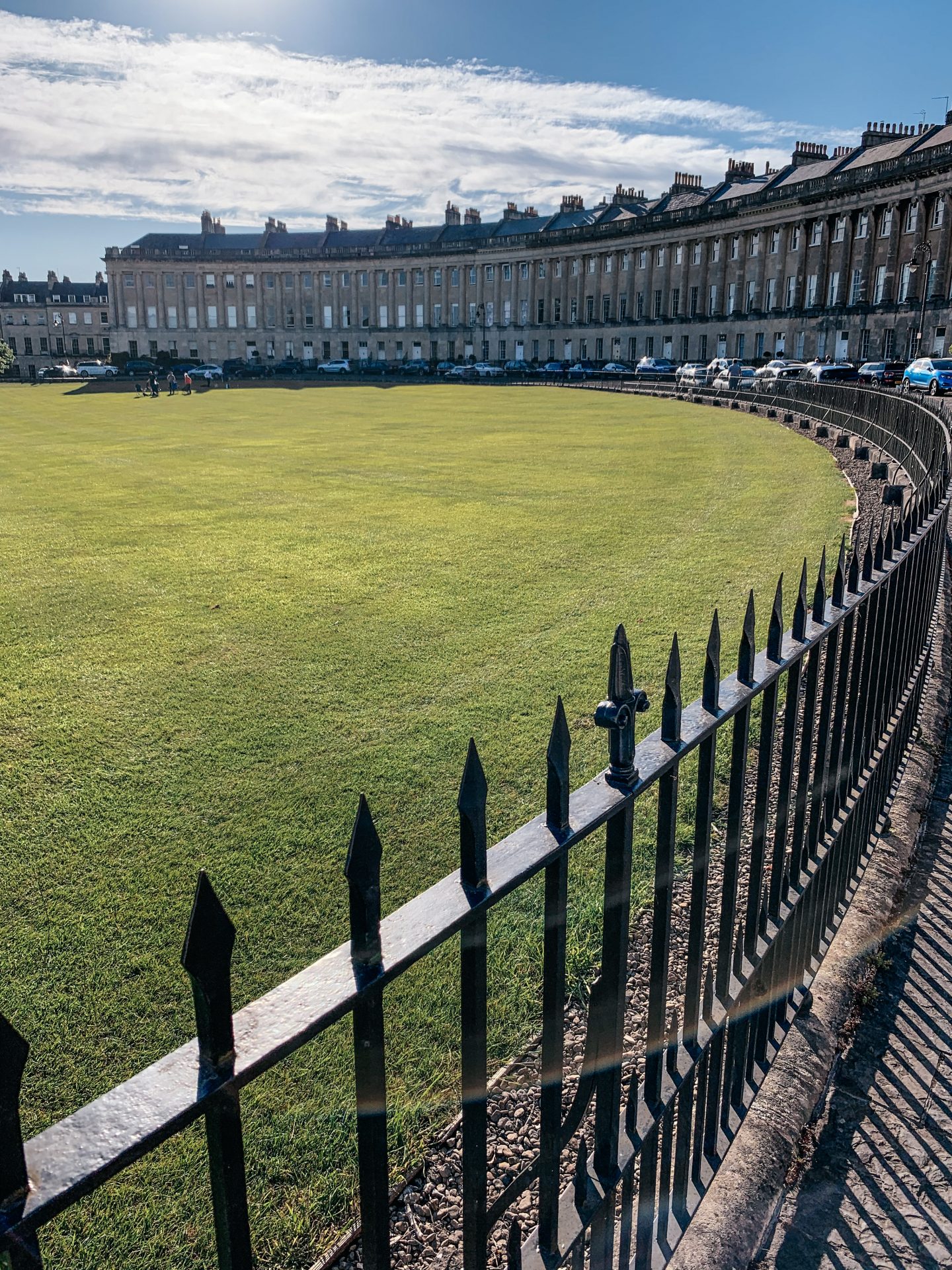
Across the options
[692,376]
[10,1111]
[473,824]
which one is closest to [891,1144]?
[473,824]

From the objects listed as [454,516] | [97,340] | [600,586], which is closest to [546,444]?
[454,516]

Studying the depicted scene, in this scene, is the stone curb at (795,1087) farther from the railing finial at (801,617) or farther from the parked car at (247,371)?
the parked car at (247,371)

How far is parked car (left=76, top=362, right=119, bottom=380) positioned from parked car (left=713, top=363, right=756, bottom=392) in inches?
2080

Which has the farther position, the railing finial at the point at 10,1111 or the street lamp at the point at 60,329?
the street lamp at the point at 60,329

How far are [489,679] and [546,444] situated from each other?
67.7 ft

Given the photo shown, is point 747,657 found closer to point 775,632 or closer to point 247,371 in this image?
point 775,632

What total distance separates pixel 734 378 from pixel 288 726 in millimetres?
47433

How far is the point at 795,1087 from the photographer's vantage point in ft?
11.2

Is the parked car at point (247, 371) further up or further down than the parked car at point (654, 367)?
further down

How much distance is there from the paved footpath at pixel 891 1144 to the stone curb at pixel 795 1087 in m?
0.07

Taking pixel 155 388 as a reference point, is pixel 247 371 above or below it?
above

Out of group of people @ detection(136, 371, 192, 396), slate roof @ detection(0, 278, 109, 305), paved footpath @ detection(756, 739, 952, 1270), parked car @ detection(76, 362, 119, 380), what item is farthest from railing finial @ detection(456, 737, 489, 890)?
slate roof @ detection(0, 278, 109, 305)

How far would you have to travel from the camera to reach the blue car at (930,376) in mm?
36531

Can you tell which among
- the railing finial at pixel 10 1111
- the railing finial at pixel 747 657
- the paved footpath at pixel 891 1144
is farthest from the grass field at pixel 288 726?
the railing finial at pixel 10 1111
